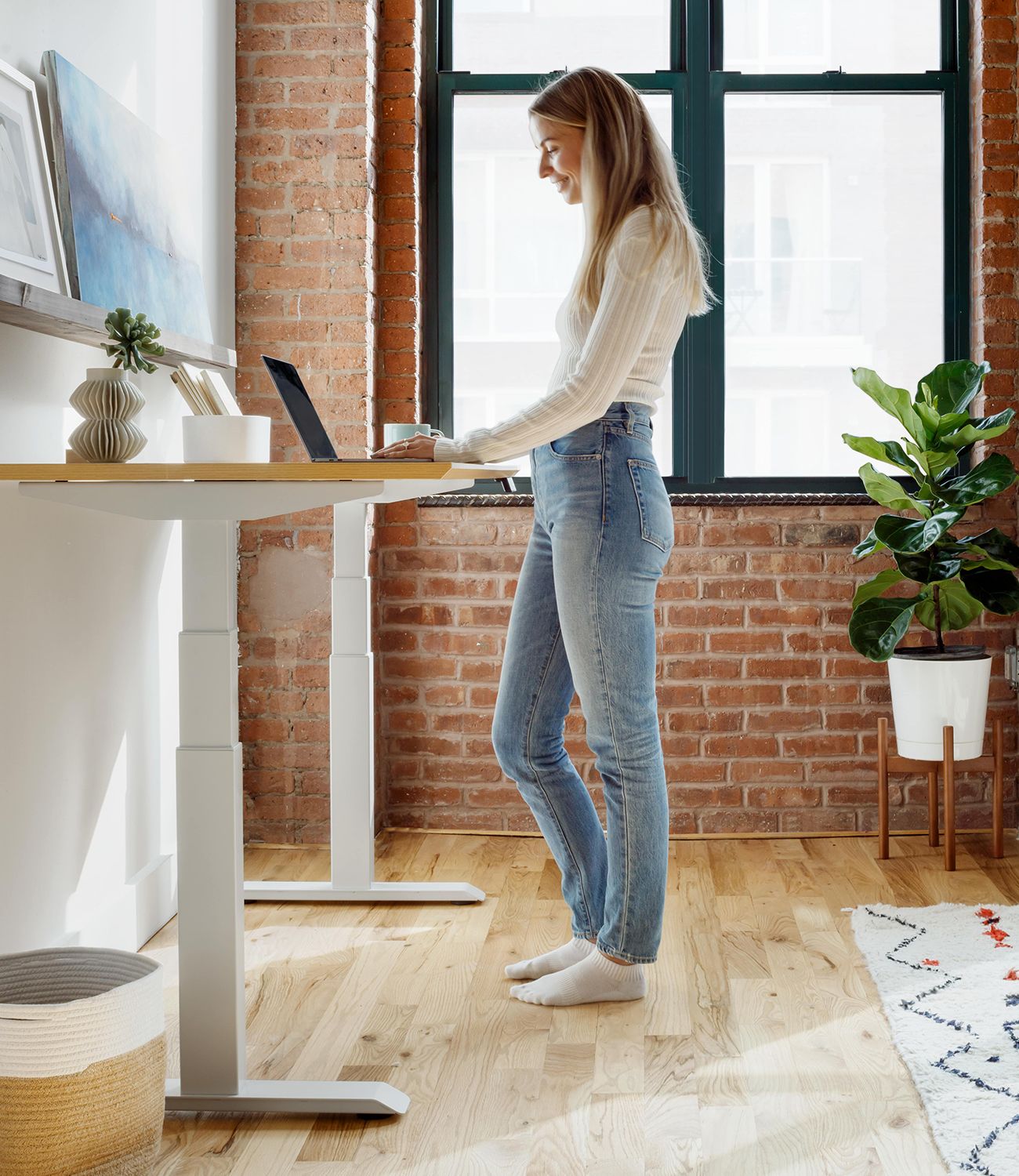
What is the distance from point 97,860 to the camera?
89.4 inches

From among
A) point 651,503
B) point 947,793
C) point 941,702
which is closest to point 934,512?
point 941,702

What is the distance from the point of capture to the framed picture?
6.13 feet

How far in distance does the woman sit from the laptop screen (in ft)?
0.48

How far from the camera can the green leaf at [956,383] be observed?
299 cm

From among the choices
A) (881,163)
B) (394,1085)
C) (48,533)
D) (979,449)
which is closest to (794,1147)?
(394,1085)

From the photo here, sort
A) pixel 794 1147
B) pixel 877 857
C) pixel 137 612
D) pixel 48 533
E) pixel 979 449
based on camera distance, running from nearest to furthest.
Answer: pixel 794 1147 < pixel 48 533 < pixel 137 612 < pixel 877 857 < pixel 979 449

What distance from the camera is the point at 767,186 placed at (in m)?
3.40

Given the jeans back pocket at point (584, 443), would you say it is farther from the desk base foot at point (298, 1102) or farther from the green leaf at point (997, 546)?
the green leaf at point (997, 546)

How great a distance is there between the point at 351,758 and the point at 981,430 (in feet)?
5.46

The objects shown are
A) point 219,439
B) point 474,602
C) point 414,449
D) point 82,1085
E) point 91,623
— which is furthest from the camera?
point 474,602

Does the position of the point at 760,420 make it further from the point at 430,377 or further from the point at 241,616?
the point at 241,616

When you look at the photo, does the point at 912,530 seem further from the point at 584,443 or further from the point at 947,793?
the point at 584,443

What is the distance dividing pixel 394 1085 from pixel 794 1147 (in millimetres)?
581

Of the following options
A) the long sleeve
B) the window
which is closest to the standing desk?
the long sleeve
